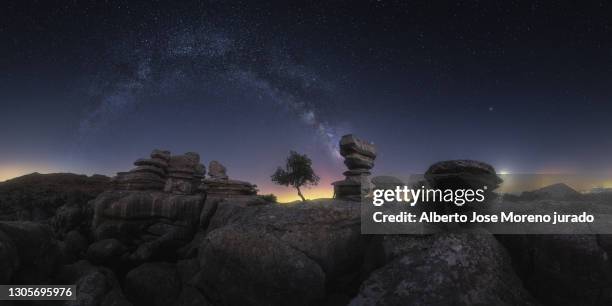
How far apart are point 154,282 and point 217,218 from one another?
3.31 meters

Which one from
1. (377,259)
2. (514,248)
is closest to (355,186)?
(377,259)

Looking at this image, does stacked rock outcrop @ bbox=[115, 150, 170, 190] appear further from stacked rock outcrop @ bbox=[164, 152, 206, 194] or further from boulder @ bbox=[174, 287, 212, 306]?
boulder @ bbox=[174, 287, 212, 306]

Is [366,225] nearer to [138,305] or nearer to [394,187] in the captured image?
[394,187]

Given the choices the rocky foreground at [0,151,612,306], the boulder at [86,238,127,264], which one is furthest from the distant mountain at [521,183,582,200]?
the boulder at [86,238,127,264]

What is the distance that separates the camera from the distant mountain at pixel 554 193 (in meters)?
9.71

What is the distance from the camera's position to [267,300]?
6949 millimetres

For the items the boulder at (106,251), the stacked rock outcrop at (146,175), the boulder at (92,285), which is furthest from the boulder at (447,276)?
the stacked rock outcrop at (146,175)

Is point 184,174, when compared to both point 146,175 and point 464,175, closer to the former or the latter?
point 146,175

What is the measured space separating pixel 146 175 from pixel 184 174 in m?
1.89

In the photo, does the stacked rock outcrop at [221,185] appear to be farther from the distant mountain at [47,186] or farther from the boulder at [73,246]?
the distant mountain at [47,186]

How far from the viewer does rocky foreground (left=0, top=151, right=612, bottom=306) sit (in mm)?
5918

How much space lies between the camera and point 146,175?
581 inches

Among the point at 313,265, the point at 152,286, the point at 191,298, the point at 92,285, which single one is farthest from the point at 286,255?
the point at 92,285

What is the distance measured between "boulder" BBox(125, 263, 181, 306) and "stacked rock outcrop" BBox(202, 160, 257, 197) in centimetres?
501
